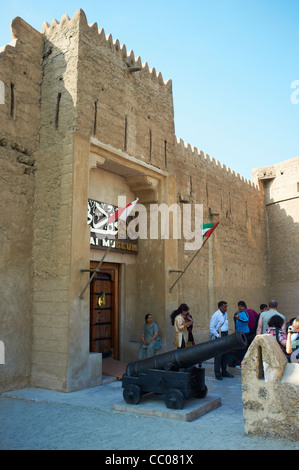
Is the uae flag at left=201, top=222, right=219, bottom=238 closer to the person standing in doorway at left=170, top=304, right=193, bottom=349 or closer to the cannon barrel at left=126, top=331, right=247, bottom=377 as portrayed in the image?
the person standing in doorway at left=170, top=304, right=193, bottom=349

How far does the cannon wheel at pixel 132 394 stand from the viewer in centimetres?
608

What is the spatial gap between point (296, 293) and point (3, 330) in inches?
477

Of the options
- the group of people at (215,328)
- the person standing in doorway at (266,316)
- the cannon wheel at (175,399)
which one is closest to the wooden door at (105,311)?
the group of people at (215,328)

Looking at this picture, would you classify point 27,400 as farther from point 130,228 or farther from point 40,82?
point 40,82

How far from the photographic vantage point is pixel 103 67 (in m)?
8.48

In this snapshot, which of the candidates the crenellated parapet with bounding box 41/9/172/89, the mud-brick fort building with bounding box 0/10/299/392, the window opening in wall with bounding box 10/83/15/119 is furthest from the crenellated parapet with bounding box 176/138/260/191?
the window opening in wall with bounding box 10/83/15/119

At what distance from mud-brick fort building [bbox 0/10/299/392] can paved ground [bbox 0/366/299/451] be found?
672mm

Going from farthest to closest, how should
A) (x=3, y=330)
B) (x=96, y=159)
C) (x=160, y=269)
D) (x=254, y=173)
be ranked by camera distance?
(x=254, y=173), (x=160, y=269), (x=96, y=159), (x=3, y=330)

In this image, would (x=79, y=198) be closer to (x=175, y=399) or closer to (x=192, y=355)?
(x=192, y=355)

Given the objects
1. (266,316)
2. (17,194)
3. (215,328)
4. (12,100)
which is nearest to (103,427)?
(266,316)

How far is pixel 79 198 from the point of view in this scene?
7.59 meters

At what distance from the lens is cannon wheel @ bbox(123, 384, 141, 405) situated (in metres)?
6.08
